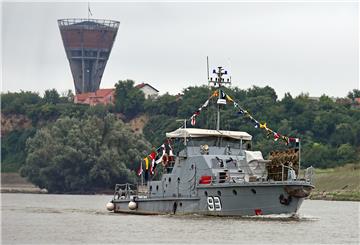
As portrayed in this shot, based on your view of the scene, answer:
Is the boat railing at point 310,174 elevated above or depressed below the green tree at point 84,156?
below

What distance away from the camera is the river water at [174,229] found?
5294 cm

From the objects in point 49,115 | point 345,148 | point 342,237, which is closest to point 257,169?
point 342,237

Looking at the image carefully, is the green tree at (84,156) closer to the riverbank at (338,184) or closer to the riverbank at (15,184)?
the riverbank at (15,184)

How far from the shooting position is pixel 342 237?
5531 centimetres

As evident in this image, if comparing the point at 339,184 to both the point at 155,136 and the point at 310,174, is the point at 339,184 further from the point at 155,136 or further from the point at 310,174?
the point at 155,136

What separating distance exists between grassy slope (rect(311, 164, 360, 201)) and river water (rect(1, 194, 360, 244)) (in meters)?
35.2

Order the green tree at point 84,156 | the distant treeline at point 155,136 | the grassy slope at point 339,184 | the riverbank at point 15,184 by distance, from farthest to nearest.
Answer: the riverbank at point 15,184, the green tree at point 84,156, the distant treeline at point 155,136, the grassy slope at point 339,184

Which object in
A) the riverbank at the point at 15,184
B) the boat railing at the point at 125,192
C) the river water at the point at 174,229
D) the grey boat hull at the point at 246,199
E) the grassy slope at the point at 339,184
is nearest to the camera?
the river water at the point at 174,229

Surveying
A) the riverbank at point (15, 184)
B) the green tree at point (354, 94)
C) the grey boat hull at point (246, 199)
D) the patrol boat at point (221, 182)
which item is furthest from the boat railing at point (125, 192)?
the green tree at point (354, 94)

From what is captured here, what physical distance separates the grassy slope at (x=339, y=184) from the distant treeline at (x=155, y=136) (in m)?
5.93

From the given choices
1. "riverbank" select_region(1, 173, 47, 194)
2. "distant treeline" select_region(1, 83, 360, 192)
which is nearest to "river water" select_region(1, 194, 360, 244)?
"distant treeline" select_region(1, 83, 360, 192)

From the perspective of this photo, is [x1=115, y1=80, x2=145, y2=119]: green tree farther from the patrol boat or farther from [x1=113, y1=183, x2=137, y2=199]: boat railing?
the patrol boat

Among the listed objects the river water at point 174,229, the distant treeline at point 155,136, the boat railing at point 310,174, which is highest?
the distant treeline at point 155,136

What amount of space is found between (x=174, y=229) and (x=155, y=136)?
9758 cm
